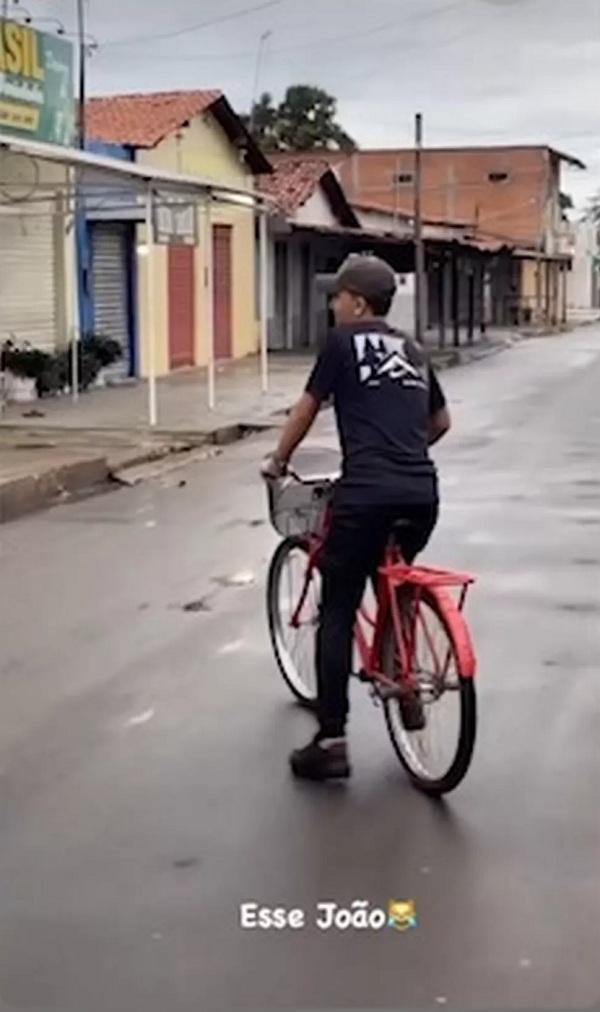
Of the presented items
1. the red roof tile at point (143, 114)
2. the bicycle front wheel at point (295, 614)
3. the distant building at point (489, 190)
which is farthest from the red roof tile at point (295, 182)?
the bicycle front wheel at point (295, 614)

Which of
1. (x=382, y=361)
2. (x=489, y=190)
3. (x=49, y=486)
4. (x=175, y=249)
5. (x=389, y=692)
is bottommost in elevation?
(x=49, y=486)

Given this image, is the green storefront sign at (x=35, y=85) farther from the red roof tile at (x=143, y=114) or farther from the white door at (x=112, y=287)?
the red roof tile at (x=143, y=114)

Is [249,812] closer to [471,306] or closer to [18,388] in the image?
[18,388]

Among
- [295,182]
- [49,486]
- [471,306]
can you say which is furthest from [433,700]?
[471,306]

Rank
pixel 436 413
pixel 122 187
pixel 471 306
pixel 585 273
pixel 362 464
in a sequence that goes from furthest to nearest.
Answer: pixel 585 273 < pixel 471 306 < pixel 122 187 < pixel 436 413 < pixel 362 464

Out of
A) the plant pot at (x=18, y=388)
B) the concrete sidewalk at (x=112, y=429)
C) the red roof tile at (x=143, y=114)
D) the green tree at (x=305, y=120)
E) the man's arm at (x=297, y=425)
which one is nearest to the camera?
the man's arm at (x=297, y=425)

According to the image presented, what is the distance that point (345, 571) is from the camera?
5293mm

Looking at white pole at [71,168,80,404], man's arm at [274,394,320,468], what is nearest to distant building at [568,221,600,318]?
white pole at [71,168,80,404]

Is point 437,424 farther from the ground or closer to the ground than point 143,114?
closer to the ground

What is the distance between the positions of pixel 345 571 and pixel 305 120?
256ft

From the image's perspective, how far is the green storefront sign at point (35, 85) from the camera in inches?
790

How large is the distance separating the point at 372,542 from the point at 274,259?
104 ft

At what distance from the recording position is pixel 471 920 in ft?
13.6

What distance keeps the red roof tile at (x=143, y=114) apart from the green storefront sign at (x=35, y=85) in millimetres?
4656
